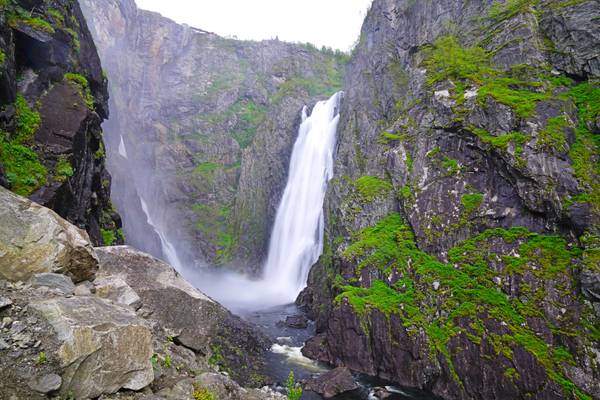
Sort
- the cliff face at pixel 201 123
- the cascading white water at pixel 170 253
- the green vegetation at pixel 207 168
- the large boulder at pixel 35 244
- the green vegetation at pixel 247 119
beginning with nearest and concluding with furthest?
the large boulder at pixel 35 244
the cascading white water at pixel 170 253
the cliff face at pixel 201 123
the green vegetation at pixel 207 168
the green vegetation at pixel 247 119

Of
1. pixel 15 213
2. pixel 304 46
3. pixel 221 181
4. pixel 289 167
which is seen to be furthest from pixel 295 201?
pixel 304 46

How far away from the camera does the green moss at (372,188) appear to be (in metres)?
23.5

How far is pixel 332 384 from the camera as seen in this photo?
15555mm

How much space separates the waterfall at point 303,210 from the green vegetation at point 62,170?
74.1 feet

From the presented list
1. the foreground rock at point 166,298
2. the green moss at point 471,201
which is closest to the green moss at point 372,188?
the green moss at point 471,201

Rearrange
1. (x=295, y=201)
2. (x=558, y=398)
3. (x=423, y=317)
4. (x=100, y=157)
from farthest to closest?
(x=295, y=201) < (x=100, y=157) < (x=423, y=317) < (x=558, y=398)

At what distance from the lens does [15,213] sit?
5410mm

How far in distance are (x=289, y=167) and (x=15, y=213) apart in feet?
135

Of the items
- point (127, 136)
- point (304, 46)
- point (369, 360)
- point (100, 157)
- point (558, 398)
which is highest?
point (304, 46)

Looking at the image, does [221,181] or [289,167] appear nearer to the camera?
[289,167]

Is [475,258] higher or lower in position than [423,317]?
higher

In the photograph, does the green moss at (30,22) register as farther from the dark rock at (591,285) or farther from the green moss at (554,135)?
the dark rock at (591,285)

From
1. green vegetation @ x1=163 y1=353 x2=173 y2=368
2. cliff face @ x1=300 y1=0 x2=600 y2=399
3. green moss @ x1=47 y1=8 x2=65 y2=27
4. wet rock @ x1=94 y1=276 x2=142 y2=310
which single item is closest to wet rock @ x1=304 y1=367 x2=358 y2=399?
cliff face @ x1=300 y1=0 x2=600 y2=399

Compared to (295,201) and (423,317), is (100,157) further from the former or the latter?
(295,201)
